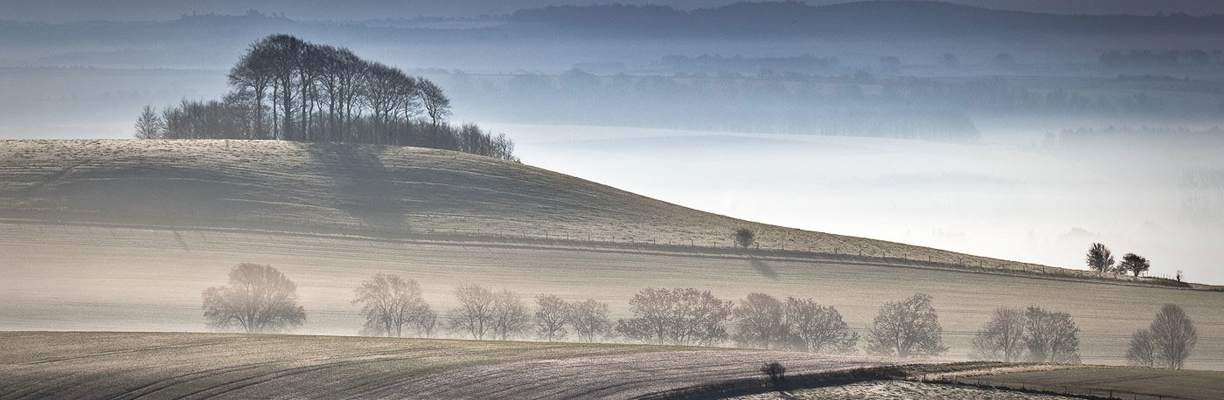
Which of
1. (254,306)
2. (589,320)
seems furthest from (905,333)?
(254,306)

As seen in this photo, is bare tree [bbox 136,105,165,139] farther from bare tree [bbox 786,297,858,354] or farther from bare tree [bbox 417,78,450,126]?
bare tree [bbox 786,297,858,354]

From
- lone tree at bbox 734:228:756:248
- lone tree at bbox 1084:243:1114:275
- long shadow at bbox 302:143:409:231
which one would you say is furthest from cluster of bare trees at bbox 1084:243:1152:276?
long shadow at bbox 302:143:409:231

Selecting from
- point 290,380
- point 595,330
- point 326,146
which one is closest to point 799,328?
point 595,330

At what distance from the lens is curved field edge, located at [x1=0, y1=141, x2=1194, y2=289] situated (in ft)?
Result: 271

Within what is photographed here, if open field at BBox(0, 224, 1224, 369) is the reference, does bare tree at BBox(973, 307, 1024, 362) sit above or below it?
below

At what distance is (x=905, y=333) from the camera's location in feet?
200

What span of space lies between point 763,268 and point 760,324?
18.1 meters

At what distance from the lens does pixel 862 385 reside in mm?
42812

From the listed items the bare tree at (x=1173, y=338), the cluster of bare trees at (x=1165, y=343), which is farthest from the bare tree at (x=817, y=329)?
the bare tree at (x=1173, y=338)

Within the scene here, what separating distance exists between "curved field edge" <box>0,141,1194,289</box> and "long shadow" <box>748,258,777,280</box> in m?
4.12

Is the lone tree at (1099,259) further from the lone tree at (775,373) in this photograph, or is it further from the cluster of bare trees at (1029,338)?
the lone tree at (775,373)

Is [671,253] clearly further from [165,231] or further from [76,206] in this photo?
[76,206]

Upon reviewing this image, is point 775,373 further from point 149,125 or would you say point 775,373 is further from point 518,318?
point 149,125

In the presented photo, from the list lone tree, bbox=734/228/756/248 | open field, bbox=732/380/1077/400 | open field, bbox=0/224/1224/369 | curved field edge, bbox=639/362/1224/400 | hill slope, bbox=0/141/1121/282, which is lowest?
open field, bbox=732/380/1077/400
